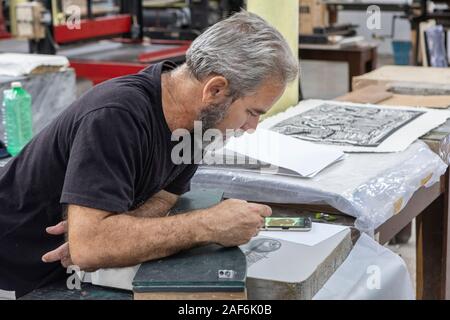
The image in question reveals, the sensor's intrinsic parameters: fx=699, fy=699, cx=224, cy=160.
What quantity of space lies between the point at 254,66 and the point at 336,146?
71cm

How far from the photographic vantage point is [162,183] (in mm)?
1510

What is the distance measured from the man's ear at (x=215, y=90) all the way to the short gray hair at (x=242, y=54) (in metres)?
0.01

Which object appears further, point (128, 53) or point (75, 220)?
point (128, 53)

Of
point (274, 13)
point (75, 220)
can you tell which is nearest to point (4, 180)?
point (75, 220)

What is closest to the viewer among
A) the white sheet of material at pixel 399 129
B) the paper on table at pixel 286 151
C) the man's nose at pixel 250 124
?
the man's nose at pixel 250 124

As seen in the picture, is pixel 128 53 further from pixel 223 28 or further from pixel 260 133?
pixel 223 28

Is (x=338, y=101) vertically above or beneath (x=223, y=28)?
beneath

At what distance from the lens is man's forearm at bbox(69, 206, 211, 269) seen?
4.11ft

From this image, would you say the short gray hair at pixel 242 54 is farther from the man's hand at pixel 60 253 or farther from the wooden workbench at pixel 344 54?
the wooden workbench at pixel 344 54

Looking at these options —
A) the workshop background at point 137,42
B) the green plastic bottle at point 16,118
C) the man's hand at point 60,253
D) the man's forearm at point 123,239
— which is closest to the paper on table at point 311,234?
the man's forearm at point 123,239

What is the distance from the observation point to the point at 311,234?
1440mm

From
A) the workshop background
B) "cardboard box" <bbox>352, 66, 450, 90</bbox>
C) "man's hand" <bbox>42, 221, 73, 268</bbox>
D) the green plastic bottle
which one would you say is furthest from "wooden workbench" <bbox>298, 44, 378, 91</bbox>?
"man's hand" <bbox>42, 221, 73, 268</bbox>

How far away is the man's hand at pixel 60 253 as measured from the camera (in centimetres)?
136

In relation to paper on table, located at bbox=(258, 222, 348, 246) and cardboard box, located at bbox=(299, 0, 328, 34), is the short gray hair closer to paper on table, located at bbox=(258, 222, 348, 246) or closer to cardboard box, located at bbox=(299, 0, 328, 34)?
paper on table, located at bbox=(258, 222, 348, 246)
